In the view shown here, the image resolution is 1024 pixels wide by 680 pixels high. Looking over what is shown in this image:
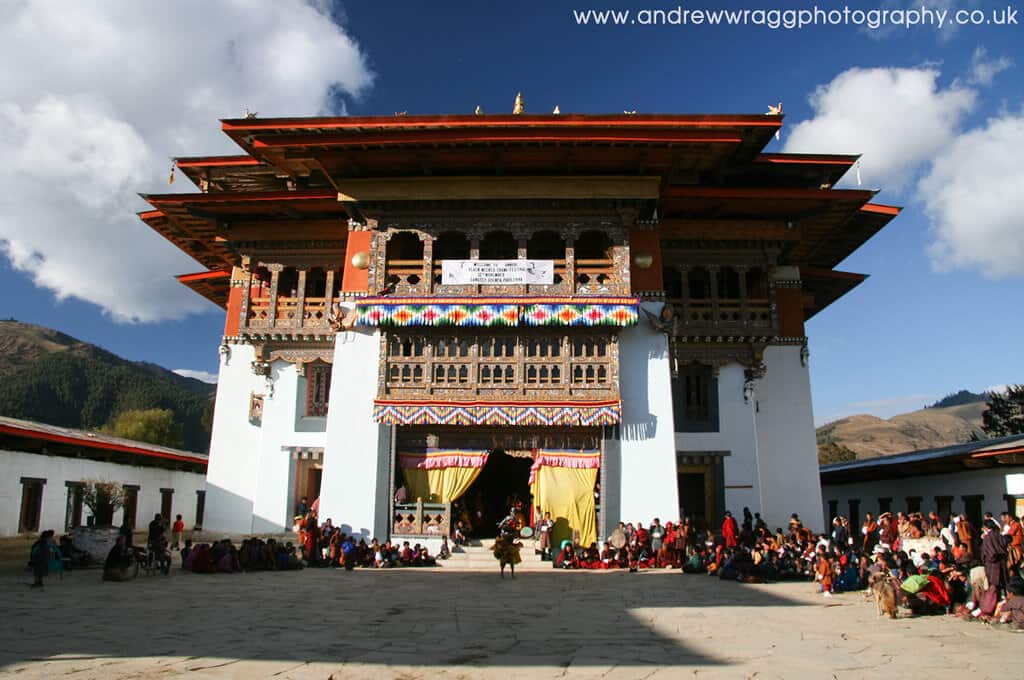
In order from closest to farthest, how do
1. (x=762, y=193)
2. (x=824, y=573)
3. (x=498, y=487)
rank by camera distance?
(x=824, y=573) → (x=762, y=193) → (x=498, y=487)

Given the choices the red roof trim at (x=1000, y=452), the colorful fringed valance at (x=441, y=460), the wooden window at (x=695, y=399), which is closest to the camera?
the red roof trim at (x=1000, y=452)

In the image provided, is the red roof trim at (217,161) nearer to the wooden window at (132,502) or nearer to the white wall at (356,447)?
the white wall at (356,447)

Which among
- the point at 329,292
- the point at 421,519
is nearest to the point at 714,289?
the point at 421,519

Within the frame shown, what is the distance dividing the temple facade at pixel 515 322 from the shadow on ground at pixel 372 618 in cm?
382

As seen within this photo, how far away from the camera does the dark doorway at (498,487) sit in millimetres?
21531

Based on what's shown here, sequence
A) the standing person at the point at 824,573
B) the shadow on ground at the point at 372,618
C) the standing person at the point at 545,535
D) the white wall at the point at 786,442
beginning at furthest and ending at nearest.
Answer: the white wall at the point at 786,442 → the standing person at the point at 545,535 → the standing person at the point at 824,573 → the shadow on ground at the point at 372,618

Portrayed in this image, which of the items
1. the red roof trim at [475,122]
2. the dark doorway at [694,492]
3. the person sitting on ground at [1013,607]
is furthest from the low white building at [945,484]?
the red roof trim at [475,122]

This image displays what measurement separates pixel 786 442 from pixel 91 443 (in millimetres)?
20331

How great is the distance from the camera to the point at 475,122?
1761 cm

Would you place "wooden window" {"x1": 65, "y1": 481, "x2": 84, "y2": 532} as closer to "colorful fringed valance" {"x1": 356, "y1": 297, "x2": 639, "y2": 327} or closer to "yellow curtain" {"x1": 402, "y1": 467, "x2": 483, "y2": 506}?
"yellow curtain" {"x1": 402, "y1": 467, "x2": 483, "y2": 506}

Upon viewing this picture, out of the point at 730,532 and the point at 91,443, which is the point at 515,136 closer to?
the point at 730,532

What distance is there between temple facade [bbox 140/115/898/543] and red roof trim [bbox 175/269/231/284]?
332 cm

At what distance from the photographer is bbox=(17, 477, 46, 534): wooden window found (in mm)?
19594

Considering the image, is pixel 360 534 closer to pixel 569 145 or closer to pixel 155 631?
pixel 155 631
